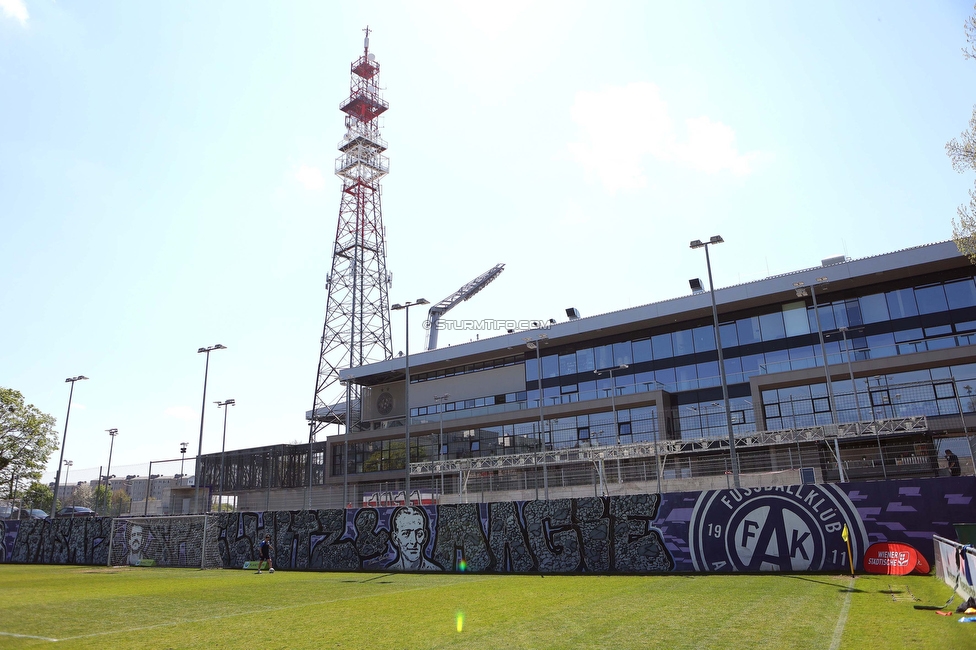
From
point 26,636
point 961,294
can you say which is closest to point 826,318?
point 961,294

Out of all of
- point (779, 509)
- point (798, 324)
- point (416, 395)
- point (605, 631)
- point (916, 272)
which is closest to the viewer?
point (605, 631)

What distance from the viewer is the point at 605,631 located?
9984 millimetres

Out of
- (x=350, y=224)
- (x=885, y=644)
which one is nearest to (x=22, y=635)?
(x=885, y=644)

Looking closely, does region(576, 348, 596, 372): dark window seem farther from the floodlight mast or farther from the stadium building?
the floodlight mast

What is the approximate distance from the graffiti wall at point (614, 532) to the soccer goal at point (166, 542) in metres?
0.07

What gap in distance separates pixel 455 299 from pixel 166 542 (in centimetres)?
5330

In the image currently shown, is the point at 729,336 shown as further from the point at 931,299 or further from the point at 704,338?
the point at 931,299

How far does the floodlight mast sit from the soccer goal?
4669cm

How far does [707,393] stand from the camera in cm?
4366

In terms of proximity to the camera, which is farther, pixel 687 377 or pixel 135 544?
pixel 687 377

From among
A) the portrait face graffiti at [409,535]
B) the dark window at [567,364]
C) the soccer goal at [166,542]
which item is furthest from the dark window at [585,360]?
the soccer goal at [166,542]

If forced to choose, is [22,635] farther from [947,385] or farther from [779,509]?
[947,385]

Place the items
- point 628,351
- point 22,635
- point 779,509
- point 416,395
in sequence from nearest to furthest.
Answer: point 22,635
point 779,509
point 628,351
point 416,395

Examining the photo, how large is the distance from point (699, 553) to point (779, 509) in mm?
2843
